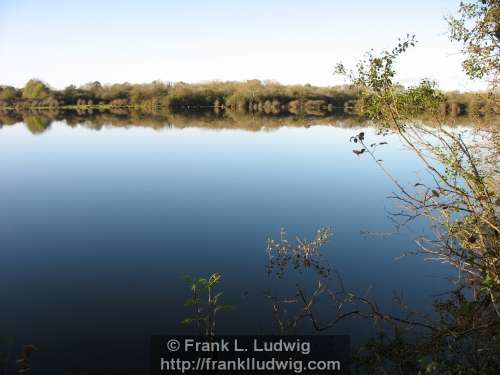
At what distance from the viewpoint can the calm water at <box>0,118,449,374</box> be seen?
5.60 m

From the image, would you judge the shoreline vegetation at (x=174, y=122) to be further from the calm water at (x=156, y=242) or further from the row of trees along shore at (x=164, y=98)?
the row of trees along shore at (x=164, y=98)

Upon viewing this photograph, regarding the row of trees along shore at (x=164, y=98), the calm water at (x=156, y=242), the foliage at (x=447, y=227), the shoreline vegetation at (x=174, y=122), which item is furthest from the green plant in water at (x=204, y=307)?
the row of trees along shore at (x=164, y=98)

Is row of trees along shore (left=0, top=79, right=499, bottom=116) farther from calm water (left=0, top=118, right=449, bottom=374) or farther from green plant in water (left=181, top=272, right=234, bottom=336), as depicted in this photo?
green plant in water (left=181, top=272, right=234, bottom=336)

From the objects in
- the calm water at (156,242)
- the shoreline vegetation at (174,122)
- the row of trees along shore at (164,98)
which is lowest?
the calm water at (156,242)

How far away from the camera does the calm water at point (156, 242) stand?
5602mm

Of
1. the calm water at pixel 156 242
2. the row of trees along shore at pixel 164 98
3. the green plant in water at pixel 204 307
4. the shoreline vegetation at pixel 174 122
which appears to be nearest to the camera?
the green plant in water at pixel 204 307

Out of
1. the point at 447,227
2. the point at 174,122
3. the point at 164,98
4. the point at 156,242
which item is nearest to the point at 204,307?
the point at 156,242

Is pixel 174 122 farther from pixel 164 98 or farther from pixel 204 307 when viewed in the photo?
pixel 204 307

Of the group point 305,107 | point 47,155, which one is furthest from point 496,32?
point 305,107

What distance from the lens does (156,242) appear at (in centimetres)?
891

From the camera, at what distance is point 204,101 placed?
68562 mm

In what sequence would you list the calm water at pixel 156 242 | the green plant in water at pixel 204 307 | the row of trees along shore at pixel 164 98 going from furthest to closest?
the row of trees along shore at pixel 164 98 → the calm water at pixel 156 242 → the green plant in water at pixel 204 307

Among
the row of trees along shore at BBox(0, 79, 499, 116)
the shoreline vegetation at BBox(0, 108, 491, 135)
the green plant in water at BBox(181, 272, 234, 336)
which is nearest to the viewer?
the green plant in water at BBox(181, 272, 234, 336)

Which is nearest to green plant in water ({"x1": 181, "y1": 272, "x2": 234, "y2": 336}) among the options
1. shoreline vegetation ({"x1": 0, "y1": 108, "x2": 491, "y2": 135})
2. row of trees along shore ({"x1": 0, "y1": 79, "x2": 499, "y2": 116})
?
shoreline vegetation ({"x1": 0, "y1": 108, "x2": 491, "y2": 135})
